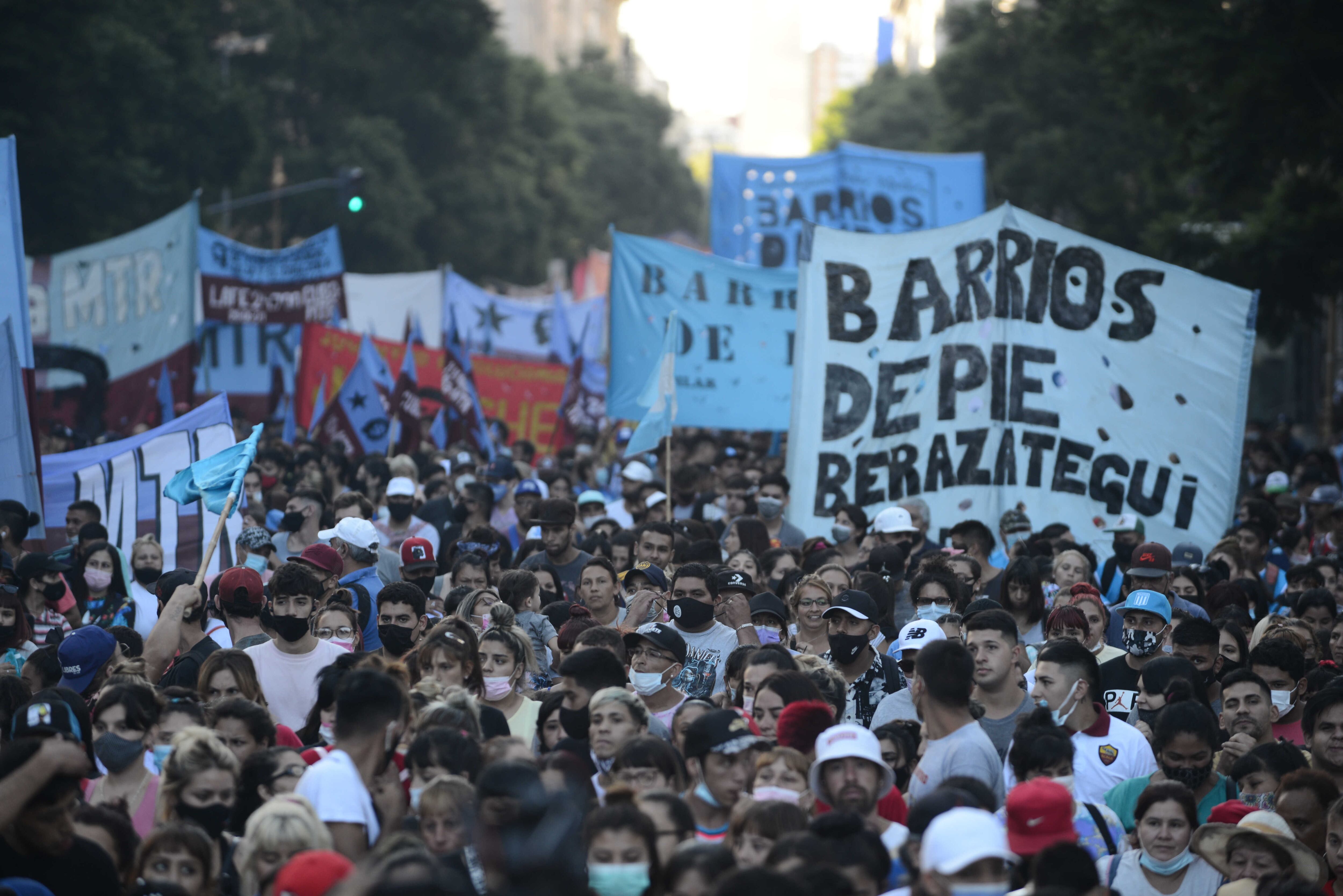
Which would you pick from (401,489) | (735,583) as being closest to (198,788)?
(735,583)

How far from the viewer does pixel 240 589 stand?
7.02 m

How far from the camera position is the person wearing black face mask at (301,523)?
32.0 feet

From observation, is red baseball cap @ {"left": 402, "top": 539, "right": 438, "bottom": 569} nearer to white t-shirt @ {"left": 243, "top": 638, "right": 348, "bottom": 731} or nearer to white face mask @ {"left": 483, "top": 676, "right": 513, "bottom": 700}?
white t-shirt @ {"left": 243, "top": 638, "right": 348, "bottom": 731}

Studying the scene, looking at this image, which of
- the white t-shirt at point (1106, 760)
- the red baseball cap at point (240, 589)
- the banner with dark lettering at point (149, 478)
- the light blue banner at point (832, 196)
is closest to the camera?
the white t-shirt at point (1106, 760)

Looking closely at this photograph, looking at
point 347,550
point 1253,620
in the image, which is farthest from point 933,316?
point 347,550

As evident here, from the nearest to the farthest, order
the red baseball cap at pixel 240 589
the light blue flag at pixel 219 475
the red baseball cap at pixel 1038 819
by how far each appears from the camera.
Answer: the red baseball cap at pixel 1038 819, the red baseball cap at pixel 240 589, the light blue flag at pixel 219 475

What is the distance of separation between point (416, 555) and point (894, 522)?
10.9 feet

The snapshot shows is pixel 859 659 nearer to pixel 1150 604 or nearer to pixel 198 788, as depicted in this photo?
pixel 1150 604

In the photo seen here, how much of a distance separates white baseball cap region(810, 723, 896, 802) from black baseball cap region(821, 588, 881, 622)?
6.99 feet

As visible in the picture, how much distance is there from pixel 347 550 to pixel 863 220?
1432 centimetres

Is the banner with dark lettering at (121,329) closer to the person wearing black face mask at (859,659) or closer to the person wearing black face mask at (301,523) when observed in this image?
the person wearing black face mask at (301,523)

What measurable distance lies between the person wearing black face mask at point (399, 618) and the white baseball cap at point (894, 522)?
13.0ft

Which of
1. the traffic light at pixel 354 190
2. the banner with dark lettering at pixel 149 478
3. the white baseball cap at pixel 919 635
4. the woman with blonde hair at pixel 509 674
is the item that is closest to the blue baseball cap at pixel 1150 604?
the white baseball cap at pixel 919 635

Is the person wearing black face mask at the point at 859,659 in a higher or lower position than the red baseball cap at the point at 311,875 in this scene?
lower
